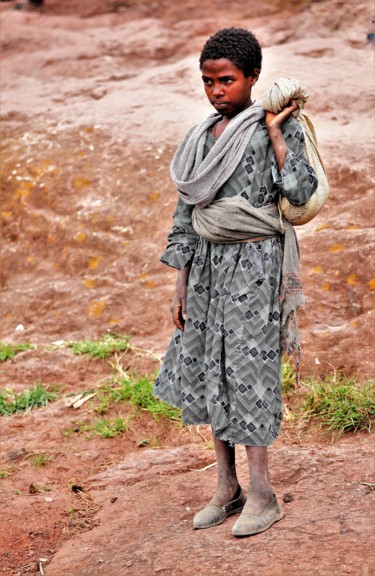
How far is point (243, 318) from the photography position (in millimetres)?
3014

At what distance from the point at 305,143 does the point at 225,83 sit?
0.37 metres

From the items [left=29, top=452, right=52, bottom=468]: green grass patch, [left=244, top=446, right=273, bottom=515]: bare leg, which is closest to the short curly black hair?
[left=244, top=446, right=273, bottom=515]: bare leg

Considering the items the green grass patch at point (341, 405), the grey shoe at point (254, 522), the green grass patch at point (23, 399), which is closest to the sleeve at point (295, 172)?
the grey shoe at point (254, 522)

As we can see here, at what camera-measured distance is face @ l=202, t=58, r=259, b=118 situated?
300 centimetres

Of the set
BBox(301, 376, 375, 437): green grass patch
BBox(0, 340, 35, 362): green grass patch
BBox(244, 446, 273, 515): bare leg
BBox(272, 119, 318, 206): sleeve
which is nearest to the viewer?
BBox(272, 119, 318, 206): sleeve

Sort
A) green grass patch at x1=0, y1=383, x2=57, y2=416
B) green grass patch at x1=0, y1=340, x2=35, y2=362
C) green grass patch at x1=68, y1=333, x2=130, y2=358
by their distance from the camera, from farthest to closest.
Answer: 1. green grass patch at x1=0, y1=340, x2=35, y2=362
2. green grass patch at x1=68, y1=333, x2=130, y2=358
3. green grass patch at x1=0, y1=383, x2=57, y2=416

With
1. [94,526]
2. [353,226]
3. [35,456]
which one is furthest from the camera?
[353,226]

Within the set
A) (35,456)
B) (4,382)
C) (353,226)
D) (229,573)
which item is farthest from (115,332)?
(229,573)

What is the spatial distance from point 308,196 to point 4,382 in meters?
2.77

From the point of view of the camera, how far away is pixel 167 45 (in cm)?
887

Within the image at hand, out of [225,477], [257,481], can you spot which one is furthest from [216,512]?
[257,481]

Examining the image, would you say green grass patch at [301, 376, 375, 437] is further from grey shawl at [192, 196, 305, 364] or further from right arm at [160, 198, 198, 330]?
right arm at [160, 198, 198, 330]

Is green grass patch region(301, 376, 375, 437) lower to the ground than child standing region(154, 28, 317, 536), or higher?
lower

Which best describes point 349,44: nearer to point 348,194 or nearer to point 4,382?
point 348,194
